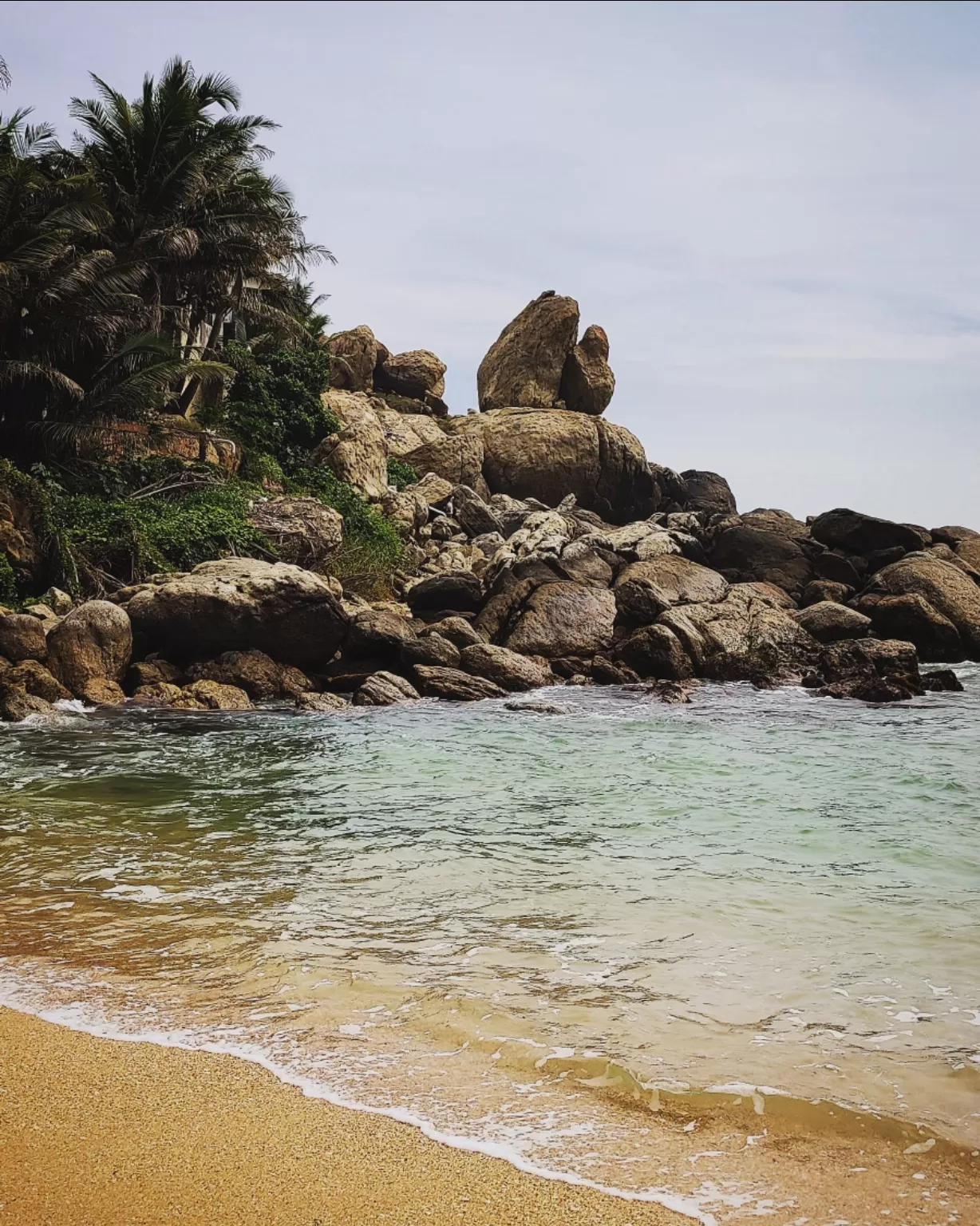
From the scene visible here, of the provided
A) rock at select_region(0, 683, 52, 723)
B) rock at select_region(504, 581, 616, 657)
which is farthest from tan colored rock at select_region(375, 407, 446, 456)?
rock at select_region(0, 683, 52, 723)

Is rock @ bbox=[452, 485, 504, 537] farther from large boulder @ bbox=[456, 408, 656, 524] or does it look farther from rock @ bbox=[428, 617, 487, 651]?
rock @ bbox=[428, 617, 487, 651]

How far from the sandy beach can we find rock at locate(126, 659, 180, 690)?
Answer: 12962 mm

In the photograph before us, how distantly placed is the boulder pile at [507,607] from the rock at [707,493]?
15.0ft

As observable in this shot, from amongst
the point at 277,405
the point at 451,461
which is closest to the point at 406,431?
the point at 451,461

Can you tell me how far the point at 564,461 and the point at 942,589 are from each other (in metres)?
18.2

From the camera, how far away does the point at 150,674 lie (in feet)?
54.1

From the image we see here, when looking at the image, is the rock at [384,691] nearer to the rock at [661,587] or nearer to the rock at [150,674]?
the rock at [150,674]

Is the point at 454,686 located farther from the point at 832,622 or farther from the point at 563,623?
the point at 832,622

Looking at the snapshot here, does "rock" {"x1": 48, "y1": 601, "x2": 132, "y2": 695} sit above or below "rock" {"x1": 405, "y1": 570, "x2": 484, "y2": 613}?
below

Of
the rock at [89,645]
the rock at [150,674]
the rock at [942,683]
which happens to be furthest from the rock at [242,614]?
the rock at [942,683]

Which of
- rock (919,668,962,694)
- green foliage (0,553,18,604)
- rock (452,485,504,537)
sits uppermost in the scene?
rock (452,485,504,537)

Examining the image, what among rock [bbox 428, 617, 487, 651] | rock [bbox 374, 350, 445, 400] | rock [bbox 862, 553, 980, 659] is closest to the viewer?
rock [bbox 428, 617, 487, 651]

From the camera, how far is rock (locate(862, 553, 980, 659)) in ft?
78.3

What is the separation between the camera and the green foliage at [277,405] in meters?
31.4
